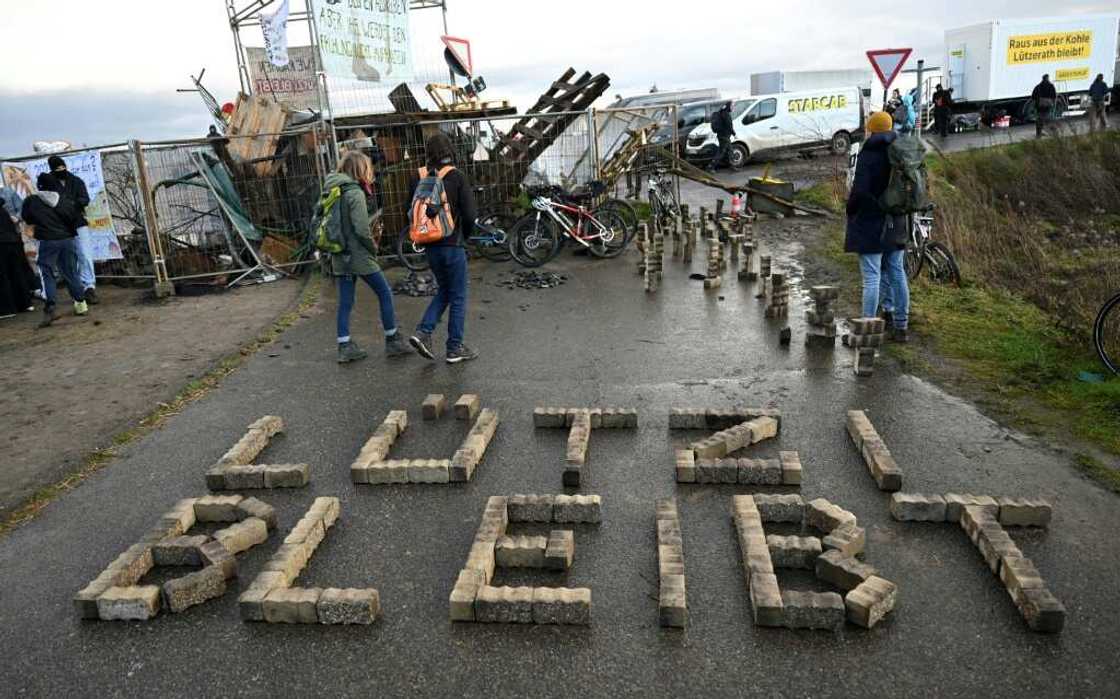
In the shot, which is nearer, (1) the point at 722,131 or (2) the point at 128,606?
(2) the point at 128,606

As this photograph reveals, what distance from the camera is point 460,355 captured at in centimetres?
730

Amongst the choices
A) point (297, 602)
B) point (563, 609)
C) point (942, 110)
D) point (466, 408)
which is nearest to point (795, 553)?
point (563, 609)

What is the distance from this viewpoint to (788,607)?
3.24m

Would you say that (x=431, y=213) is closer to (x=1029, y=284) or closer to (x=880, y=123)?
(x=880, y=123)

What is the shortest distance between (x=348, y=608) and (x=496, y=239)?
9.20m

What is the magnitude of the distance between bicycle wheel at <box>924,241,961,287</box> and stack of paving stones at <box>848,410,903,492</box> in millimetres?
4853

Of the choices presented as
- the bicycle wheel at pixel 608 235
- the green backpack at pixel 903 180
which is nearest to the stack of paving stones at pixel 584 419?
the green backpack at pixel 903 180

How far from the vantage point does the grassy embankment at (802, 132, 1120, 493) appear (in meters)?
5.58

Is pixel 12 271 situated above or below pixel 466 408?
above

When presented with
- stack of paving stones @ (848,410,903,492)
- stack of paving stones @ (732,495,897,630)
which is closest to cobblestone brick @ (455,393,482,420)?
stack of paving stones @ (732,495,897,630)

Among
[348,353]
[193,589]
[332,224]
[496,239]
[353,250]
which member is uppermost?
[332,224]

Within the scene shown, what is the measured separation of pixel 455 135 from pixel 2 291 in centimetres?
678

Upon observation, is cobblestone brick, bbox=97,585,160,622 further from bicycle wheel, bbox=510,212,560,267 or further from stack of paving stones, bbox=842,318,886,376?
bicycle wheel, bbox=510,212,560,267

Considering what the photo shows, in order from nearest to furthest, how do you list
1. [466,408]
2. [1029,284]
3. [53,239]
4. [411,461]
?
[411,461] → [466,408] → [53,239] → [1029,284]
